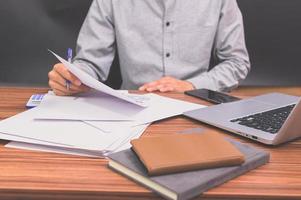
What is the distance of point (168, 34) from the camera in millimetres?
1486

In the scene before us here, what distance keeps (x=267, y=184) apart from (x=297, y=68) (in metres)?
1.37

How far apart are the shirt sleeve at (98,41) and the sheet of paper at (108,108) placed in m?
0.52

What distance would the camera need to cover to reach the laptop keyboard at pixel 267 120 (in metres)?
0.75

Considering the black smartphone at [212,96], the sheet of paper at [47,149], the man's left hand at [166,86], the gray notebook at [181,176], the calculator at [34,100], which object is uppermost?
the gray notebook at [181,176]

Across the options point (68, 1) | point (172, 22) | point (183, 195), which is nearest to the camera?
point (183, 195)

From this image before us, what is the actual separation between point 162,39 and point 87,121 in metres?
0.76

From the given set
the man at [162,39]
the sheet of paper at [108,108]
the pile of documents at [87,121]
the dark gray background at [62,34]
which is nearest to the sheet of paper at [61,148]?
the pile of documents at [87,121]

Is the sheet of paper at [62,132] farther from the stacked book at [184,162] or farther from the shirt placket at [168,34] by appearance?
the shirt placket at [168,34]

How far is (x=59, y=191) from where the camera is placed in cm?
52

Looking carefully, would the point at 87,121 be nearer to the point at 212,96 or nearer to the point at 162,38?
the point at 212,96

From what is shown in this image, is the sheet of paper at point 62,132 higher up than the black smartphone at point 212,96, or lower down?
higher up

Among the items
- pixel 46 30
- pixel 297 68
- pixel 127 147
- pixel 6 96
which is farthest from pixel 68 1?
pixel 127 147

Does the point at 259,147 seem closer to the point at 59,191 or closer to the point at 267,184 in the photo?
the point at 267,184

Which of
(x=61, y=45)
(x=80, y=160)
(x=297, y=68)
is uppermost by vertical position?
(x=80, y=160)
